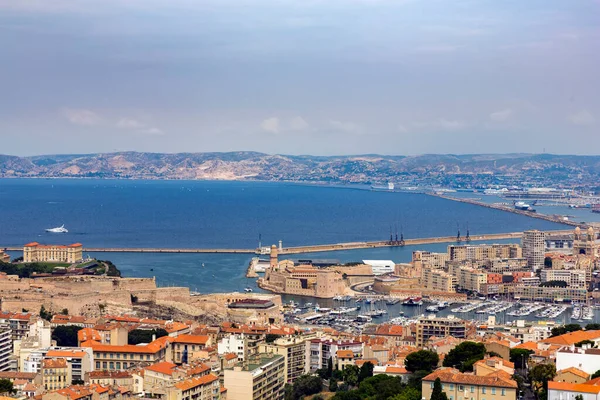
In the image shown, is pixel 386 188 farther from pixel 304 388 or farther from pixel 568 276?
pixel 304 388

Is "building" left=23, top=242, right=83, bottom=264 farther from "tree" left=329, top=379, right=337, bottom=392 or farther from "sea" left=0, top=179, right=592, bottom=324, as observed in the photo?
"tree" left=329, top=379, right=337, bottom=392

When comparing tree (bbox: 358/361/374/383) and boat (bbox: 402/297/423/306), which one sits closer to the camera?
tree (bbox: 358/361/374/383)

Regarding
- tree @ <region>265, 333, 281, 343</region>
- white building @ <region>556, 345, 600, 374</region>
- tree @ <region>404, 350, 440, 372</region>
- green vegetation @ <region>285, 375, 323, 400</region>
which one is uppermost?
white building @ <region>556, 345, 600, 374</region>

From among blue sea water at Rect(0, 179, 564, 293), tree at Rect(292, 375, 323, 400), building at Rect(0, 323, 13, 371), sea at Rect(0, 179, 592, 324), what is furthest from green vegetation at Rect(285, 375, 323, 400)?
sea at Rect(0, 179, 592, 324)

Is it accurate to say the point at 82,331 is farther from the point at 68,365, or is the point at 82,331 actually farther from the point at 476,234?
the point at 476,234

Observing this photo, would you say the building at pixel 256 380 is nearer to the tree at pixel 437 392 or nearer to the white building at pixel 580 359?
the tree at pixel 437 392

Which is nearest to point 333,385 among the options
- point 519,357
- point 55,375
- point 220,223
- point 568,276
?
point 519,357

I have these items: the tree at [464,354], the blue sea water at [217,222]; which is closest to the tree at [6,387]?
the tree at [464,354]
